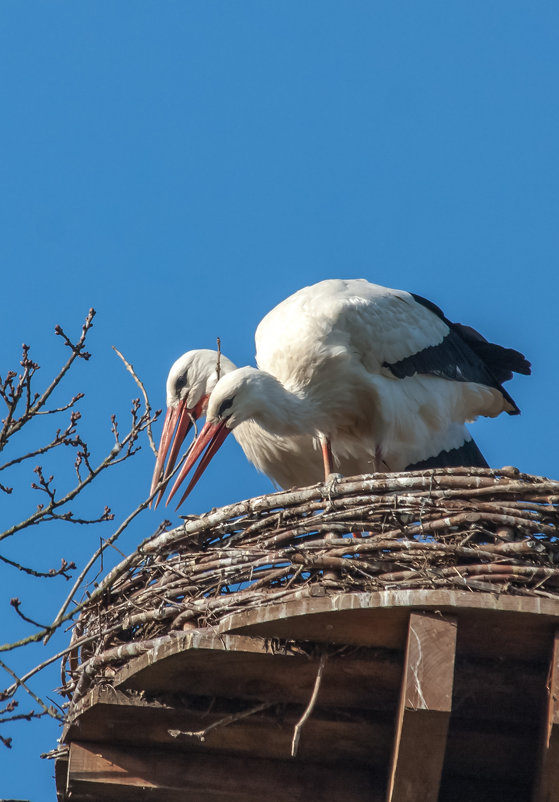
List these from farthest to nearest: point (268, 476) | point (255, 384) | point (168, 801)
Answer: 1. point (268, 476)
2. point (255, 384)
3. point (168, 801)

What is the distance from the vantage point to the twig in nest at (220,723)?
4.33 metres

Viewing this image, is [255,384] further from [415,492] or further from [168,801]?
[168,801]

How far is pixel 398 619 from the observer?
4141mm

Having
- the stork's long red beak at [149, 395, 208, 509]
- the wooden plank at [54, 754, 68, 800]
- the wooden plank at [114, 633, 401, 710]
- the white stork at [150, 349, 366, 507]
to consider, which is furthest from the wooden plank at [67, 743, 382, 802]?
the stork's long red beak at [149, 395, 208, 509]

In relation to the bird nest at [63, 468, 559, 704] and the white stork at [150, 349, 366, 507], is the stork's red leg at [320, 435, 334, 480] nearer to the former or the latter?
the white stork at [150, 349, 366, 507]

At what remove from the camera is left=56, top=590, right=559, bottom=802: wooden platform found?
4078 millimetres

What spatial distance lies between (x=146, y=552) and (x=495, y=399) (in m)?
3.61

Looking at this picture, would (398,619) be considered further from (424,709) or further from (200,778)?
(200,778)

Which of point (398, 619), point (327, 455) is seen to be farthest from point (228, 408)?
point (398, 619)

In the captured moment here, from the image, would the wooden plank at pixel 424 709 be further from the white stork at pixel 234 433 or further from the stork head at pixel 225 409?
the white stork at pixel 234 433

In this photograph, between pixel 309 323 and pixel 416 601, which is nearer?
pixel 416 601

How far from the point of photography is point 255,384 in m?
6.86

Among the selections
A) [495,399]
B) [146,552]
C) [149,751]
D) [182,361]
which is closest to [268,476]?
[182,361]

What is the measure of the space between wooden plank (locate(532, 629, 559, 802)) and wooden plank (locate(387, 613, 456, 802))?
1.11ft
